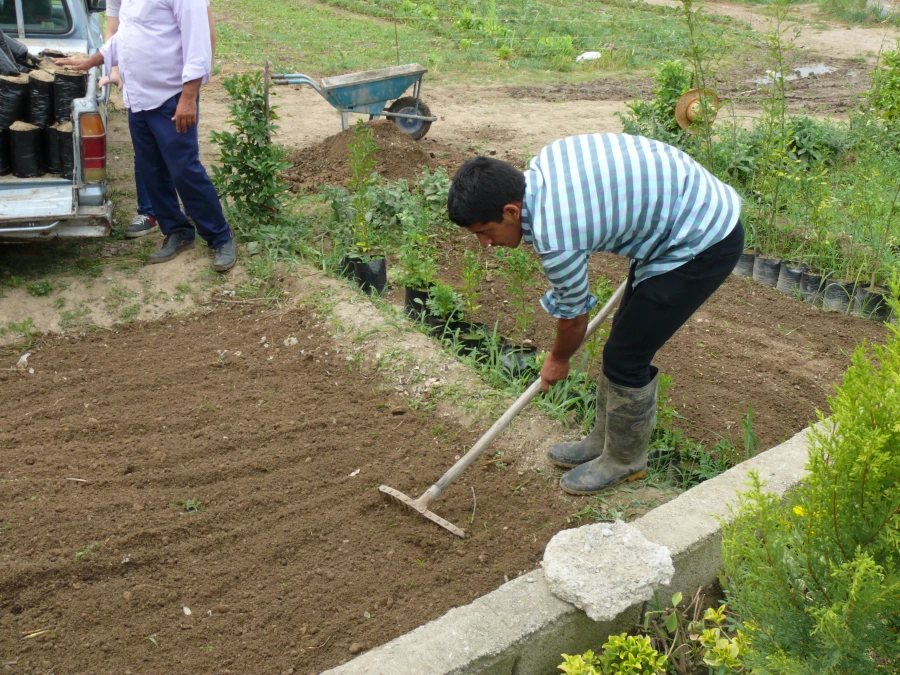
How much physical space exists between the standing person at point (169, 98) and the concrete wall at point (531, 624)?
3391 millimetres

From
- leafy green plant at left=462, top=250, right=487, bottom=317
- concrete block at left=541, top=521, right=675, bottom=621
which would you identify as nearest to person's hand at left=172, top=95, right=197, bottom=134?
leafy green plant at left=462, top=250, right=487, bottom=317

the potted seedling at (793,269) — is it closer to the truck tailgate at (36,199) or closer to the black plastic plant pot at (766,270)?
the black plastic plant pot at (766,270)

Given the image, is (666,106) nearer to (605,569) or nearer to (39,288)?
(39,288)

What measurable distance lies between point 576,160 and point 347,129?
4876mm

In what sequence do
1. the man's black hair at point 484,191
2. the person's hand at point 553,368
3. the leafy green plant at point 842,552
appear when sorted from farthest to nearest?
the person's hand at point 553,368 < the man's black hair at point 484,191 < the leafy green plant at point 842,552

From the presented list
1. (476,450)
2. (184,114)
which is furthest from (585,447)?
(184,114)

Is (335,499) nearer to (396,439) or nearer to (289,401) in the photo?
(396,439)

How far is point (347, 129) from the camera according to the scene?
7258 mm

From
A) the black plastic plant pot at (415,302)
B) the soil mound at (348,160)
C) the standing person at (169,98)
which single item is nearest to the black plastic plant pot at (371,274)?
the black plastic plant pot at (415,302)

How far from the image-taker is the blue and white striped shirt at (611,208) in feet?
8.86

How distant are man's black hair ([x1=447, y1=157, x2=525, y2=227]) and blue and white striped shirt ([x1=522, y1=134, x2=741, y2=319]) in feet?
0.26

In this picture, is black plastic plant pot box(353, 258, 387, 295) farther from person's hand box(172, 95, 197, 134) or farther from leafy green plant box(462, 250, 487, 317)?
person's hand box(172, 95, 197, 134)

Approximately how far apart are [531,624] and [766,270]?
3868 mm

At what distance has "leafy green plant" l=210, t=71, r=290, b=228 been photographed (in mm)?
5344
